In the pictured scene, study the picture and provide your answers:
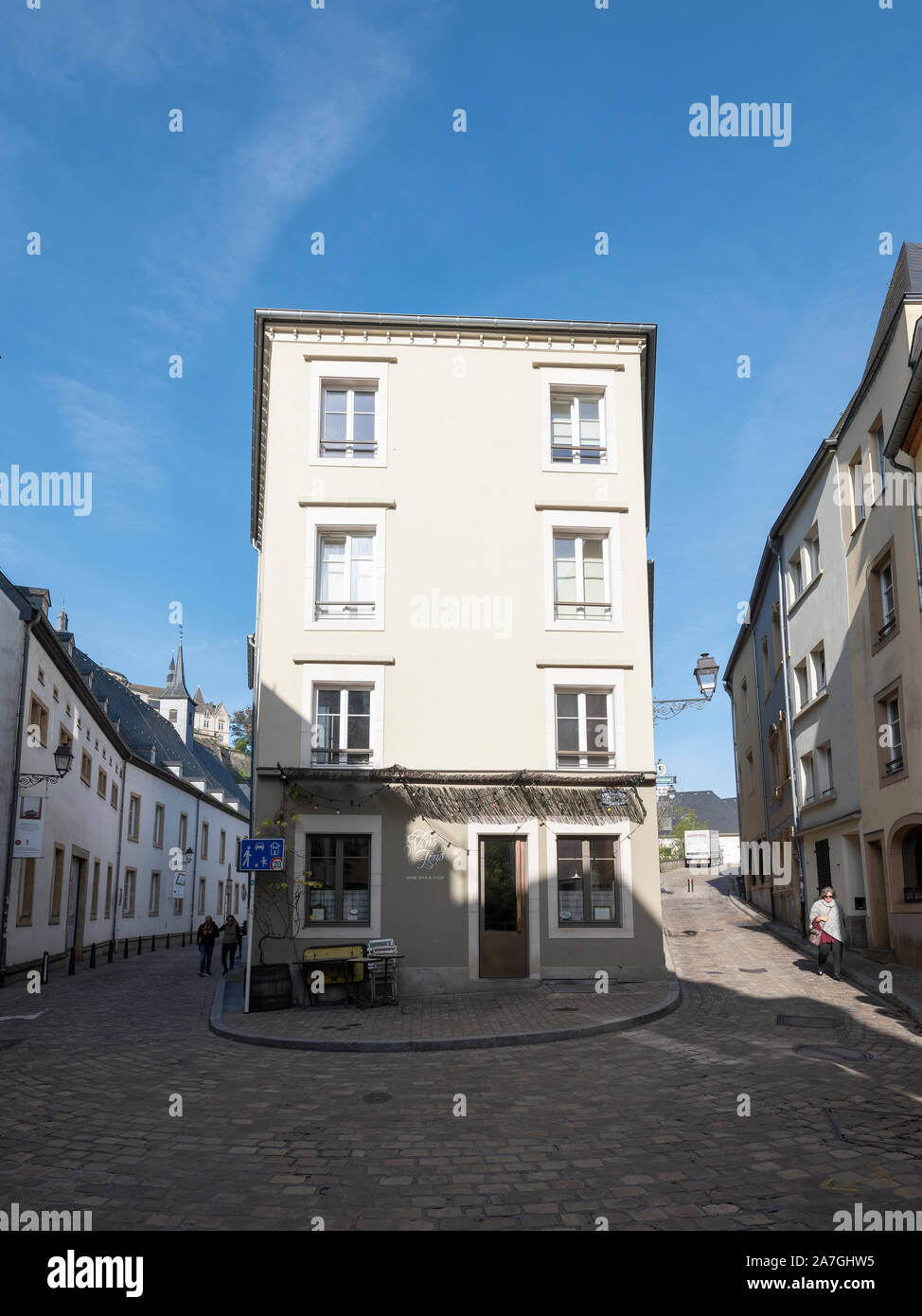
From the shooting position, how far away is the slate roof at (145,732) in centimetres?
3775

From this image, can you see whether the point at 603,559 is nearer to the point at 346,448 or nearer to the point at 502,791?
the point at 502,791

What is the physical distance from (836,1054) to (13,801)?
1672cm

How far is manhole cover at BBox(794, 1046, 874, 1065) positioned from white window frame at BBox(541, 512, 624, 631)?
30.5ft

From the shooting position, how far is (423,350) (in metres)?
20.1

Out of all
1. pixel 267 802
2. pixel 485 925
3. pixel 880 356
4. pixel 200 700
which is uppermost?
pixel 200 700

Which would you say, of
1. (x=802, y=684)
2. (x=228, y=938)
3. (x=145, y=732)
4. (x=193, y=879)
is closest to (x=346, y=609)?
(x=228, y=938)

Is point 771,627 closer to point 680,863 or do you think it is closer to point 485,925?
point 485,925
